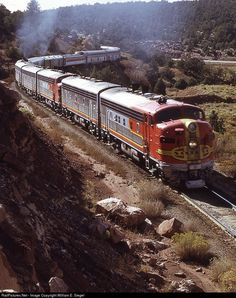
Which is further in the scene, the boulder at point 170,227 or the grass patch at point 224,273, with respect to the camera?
the boulder at point 170,227

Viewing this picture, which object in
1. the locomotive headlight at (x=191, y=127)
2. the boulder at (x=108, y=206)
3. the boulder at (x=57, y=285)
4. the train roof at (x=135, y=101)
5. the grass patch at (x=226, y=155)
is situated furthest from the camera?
the grass patch at (x=226, y=155)

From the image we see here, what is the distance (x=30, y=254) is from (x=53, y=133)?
18365 mm

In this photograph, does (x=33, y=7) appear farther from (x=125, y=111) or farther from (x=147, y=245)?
(x=147, y=245)

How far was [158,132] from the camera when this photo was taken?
19.1 meters

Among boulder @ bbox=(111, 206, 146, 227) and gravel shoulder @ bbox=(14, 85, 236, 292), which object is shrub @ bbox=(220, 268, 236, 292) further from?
boulder @ bbox=(111, 206, 146, 227)

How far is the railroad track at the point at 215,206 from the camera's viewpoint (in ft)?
51.3

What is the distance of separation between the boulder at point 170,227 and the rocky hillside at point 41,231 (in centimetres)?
237

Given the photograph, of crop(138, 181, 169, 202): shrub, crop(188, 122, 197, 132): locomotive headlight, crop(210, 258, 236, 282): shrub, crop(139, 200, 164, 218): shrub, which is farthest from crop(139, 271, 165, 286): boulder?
crop(188, 122, 197, 132): locomotive headlight

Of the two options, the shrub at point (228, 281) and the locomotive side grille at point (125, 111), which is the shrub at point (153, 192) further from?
the shrub at point (228, 281)

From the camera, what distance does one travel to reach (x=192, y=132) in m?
18.7

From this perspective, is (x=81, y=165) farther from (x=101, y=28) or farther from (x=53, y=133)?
(x=101, y=28)

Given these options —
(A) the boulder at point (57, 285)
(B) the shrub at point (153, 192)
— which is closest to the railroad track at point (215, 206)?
(B) the shrub at point (153, 192)

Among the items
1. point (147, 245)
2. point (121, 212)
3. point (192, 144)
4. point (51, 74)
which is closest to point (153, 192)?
point (192, 144)

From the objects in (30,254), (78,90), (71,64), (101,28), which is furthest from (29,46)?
(101,28)
